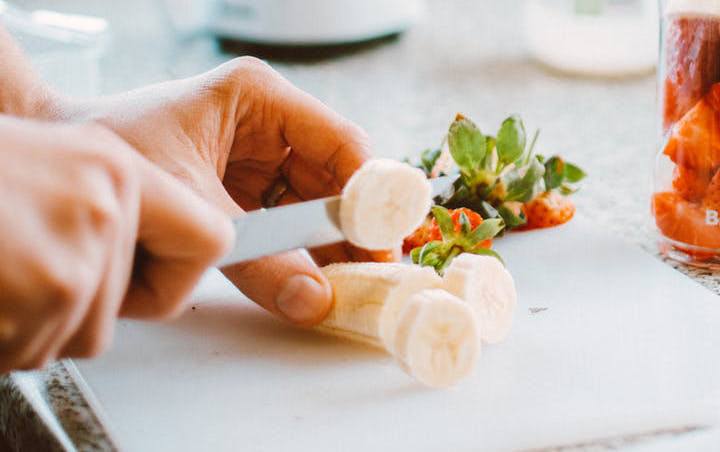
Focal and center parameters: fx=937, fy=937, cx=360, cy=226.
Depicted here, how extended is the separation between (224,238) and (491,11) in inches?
70.9

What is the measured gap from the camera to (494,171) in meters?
1.04

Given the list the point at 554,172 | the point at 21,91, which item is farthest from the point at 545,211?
the point at 21,91

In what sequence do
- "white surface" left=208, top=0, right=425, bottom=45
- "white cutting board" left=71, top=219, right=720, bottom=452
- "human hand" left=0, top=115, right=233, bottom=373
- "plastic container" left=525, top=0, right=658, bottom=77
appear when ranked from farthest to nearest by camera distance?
"white surface" left=208, top=0, right=425, bottom=45, "plastic container" left=525, top=0, right=658, bottom=77, "white cutting board" left=71, top=219, right=720, bottom=452, "human hand" left=0, top=115, right=233, bottom=373

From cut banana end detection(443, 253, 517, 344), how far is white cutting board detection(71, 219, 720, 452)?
0.07ft

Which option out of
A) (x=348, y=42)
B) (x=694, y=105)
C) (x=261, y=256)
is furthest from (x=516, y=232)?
(x=348, y=42)

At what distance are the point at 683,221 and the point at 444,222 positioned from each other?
271mm

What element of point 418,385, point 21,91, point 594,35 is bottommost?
point 418,385

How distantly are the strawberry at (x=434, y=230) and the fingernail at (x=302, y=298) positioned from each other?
0.18 meters

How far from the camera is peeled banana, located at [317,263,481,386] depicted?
78 cm

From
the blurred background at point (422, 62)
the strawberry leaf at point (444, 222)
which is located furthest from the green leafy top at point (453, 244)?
the blurred background at point (422, 62)

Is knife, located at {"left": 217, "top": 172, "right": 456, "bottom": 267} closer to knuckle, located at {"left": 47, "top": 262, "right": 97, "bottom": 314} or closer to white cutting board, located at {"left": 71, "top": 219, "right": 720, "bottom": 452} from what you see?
white cutting board, located at {"left": 71, "top": 219, "right": 720, "bottom": 452}

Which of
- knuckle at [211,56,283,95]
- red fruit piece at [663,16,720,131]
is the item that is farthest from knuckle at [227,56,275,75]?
red fruit piece at [663,16,720,131]

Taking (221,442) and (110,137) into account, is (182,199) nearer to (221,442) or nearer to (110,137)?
(110,137)

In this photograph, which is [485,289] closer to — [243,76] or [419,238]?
[419,238]
